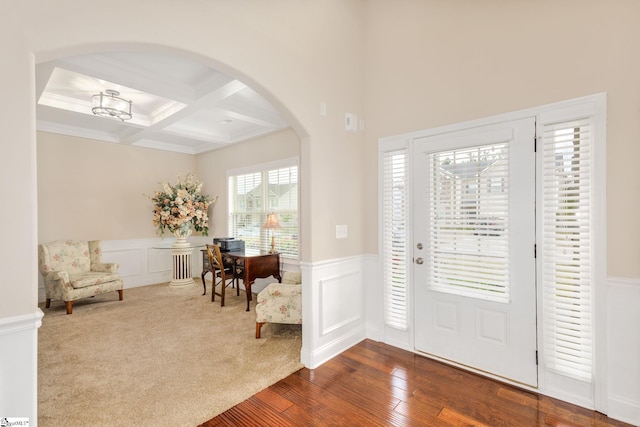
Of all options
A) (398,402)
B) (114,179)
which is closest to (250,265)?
(398,402)

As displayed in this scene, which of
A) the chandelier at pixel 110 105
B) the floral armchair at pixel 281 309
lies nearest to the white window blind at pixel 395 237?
the floral armchair at pixel 281 309

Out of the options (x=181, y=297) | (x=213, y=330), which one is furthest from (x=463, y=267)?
(x=181, y=297)

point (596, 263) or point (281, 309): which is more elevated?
point (596, 263)

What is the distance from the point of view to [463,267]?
101 inches

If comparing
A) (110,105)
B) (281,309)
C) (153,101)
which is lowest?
(281,309)

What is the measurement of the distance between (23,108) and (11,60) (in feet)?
0.69

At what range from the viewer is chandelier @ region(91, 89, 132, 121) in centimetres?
355

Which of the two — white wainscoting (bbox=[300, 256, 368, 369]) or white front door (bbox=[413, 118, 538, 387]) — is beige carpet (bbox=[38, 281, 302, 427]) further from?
white front door (bbox=[413, 118, 538, 387])

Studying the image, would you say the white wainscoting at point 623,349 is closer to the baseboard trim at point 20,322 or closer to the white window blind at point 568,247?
the white window blind at point 568,247

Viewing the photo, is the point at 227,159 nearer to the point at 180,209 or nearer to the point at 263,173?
the point at 263,173

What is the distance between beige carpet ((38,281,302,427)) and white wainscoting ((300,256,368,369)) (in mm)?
274

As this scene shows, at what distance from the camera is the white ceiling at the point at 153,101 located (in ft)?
9.54

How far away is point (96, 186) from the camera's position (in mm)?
5191

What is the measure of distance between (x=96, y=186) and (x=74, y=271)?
5.08 ft
